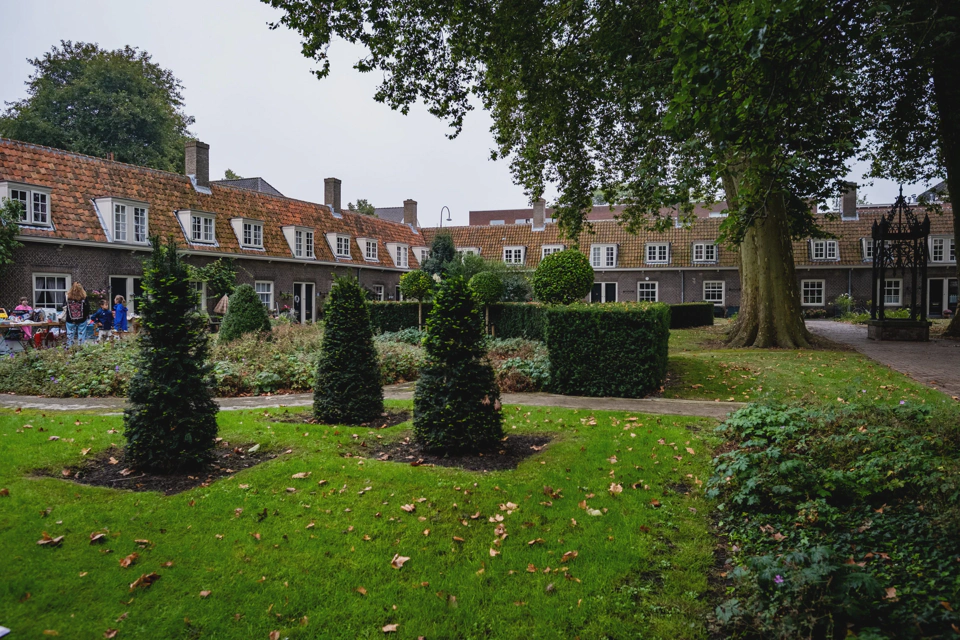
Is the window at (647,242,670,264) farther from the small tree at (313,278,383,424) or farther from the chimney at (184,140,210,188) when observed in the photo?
the small tree at (313,278,383,424)

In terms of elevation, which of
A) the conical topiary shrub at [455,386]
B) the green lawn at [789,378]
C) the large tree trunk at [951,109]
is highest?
the large tree trunk at [951,109]

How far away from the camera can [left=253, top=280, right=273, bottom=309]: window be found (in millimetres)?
26734

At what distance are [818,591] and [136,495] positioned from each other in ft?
15.9

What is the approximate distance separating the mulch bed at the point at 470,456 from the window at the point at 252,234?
75.3 ft

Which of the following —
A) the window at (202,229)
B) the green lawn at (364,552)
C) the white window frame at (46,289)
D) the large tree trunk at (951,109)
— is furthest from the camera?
the window at (202,229)

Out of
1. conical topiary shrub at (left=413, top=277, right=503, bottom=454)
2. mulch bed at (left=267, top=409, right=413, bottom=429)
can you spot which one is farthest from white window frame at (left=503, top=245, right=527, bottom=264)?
conical topiary shrub at (left=413, top=277, right=503, bottom=454)

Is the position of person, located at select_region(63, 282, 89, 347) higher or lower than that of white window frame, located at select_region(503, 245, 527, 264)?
lower

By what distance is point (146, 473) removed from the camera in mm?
5281

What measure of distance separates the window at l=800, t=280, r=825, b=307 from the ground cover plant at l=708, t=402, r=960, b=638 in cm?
3638

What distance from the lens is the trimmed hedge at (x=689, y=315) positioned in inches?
981

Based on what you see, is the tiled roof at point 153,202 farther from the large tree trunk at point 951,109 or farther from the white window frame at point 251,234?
the large tree trunk at point 951,109

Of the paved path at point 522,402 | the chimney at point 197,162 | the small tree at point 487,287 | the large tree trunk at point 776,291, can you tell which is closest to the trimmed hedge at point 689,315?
the large tree trunk at point 776,291

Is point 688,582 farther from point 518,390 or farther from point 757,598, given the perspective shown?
point 518,390

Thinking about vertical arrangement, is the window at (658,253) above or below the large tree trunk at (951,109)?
below
